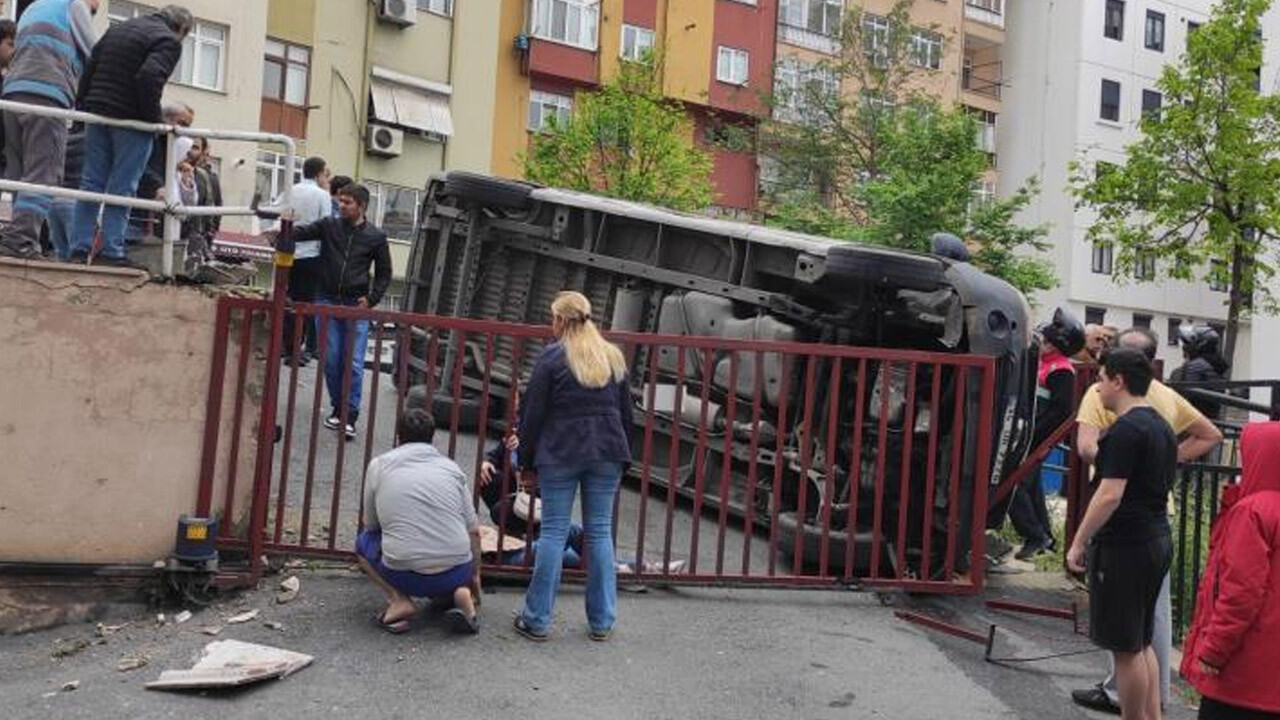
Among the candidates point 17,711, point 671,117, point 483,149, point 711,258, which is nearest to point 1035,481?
point 711,258

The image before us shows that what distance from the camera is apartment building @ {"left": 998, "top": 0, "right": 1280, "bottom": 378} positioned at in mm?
39844

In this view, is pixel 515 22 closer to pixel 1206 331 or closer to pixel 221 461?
pixel 1206 331

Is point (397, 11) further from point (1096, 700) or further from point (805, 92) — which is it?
point (1096, 700)

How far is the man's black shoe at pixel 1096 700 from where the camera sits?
5773 millimetres

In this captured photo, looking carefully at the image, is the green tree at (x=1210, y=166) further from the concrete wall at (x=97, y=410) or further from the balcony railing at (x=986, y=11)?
the concrete wall at (x=97, y=410)

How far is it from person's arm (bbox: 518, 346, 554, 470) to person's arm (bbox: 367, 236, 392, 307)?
3.63 meters

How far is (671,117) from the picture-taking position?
27625mm

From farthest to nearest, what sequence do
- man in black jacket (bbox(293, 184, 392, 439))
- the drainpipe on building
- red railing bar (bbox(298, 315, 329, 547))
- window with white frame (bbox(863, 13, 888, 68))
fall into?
window with white frame (bbox(863, 13, 888, 68)), the drainpipe on building, man in black jacket (bbox(293, 184, 392, 439)), red railing bar (bbox(298, 315, 329, 547))

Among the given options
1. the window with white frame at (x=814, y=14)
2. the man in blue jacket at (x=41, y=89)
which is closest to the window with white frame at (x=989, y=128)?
the window with white frame at (x=814, y=14)

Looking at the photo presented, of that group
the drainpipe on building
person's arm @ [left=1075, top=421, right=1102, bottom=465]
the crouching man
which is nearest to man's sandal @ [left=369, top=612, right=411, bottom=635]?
the crouching man

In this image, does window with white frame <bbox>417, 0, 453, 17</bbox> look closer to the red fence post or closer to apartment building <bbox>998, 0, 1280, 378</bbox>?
apartment building <bbox>998, 0, 1280, 378</bbox>

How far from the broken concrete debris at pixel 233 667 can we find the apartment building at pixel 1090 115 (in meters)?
37.8

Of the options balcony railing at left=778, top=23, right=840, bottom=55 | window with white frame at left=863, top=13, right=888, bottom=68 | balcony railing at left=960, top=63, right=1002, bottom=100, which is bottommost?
window with white frame at left=863, top=13, right=888, bottom=68

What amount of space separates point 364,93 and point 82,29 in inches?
966
